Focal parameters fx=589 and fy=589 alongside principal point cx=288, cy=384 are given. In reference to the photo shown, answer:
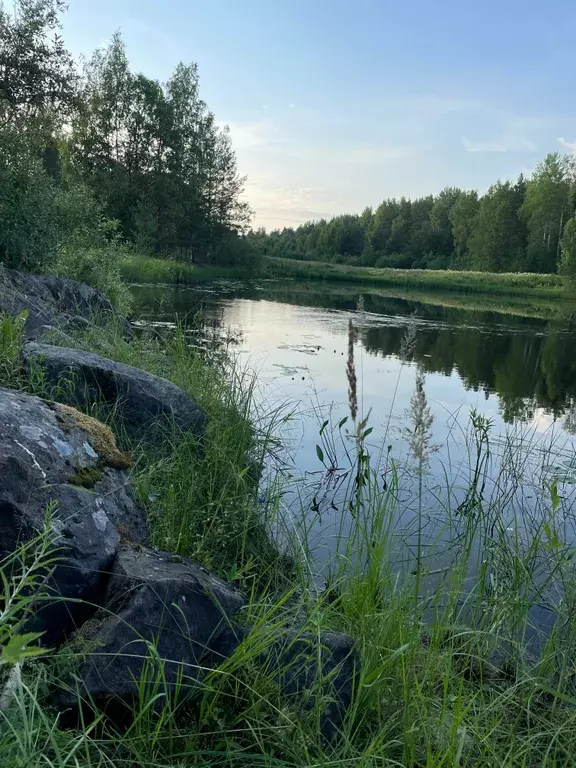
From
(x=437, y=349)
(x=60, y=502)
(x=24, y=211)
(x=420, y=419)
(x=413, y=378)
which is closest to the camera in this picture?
(x=420, y=419)

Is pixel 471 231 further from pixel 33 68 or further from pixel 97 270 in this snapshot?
pixel 97 270

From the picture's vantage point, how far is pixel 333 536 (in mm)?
4121

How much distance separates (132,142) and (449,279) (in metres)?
25.0

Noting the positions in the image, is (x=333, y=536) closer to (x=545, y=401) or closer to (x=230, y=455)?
(x=230, y=455)

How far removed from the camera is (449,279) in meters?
45.3

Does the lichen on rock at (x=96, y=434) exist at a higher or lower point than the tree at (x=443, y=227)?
lower

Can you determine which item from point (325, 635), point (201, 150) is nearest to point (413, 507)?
point (325, 635)

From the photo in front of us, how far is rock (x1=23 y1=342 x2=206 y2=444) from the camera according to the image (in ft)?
13.7

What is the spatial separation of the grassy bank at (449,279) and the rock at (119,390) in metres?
39.4

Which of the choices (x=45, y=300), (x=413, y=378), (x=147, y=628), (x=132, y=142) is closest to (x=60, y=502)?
(x=147, y=628)

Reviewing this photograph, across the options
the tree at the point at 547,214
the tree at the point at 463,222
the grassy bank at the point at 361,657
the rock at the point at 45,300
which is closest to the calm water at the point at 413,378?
the grassy bank at the point at 361,657

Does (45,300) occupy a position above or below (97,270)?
below

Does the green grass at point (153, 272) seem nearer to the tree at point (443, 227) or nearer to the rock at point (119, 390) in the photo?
the rock at point (119, 390)

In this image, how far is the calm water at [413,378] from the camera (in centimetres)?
553
